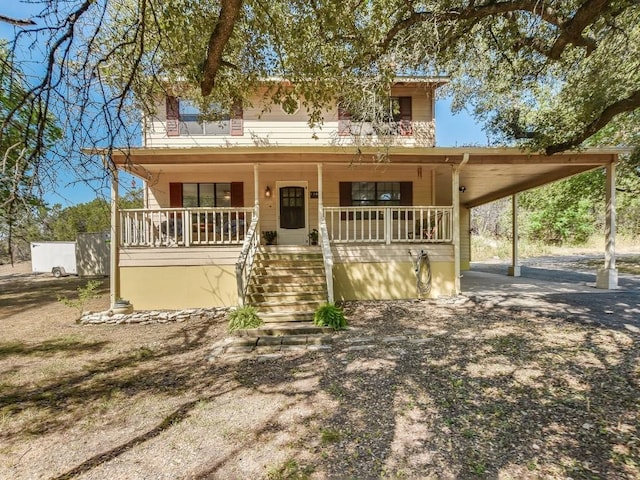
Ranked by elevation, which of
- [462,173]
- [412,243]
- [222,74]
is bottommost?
[412,243]

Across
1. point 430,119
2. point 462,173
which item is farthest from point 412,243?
point 430,119

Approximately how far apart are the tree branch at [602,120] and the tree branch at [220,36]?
5.85 m

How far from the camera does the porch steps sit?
19.5 feet

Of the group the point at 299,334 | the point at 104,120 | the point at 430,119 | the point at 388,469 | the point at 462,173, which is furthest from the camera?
the point at 430,119

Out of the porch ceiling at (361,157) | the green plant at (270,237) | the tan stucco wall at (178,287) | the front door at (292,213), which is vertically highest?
the porch ceiling at (361,157)

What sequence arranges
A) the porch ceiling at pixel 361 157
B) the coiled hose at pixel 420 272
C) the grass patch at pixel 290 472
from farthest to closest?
1. the coiled hose at pixel 420 272
2. the porch ceiling at pixel 361 157
3. the grass patch at pixel 290 472

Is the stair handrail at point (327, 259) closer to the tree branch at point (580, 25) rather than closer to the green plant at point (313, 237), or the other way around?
the green plant at point (313, 237)

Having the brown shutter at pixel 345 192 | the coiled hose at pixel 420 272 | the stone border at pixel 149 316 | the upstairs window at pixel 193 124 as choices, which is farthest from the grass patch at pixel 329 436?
the upstairs window at pixel 193 124

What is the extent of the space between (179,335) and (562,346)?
5835 millimetres

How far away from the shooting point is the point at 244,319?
5.49 meters

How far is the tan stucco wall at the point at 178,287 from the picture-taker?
7188 millimetres

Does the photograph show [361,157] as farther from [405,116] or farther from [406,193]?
[405,116]

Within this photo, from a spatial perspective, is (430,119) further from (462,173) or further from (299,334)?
(299,334)

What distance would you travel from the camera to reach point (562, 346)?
4.44m
